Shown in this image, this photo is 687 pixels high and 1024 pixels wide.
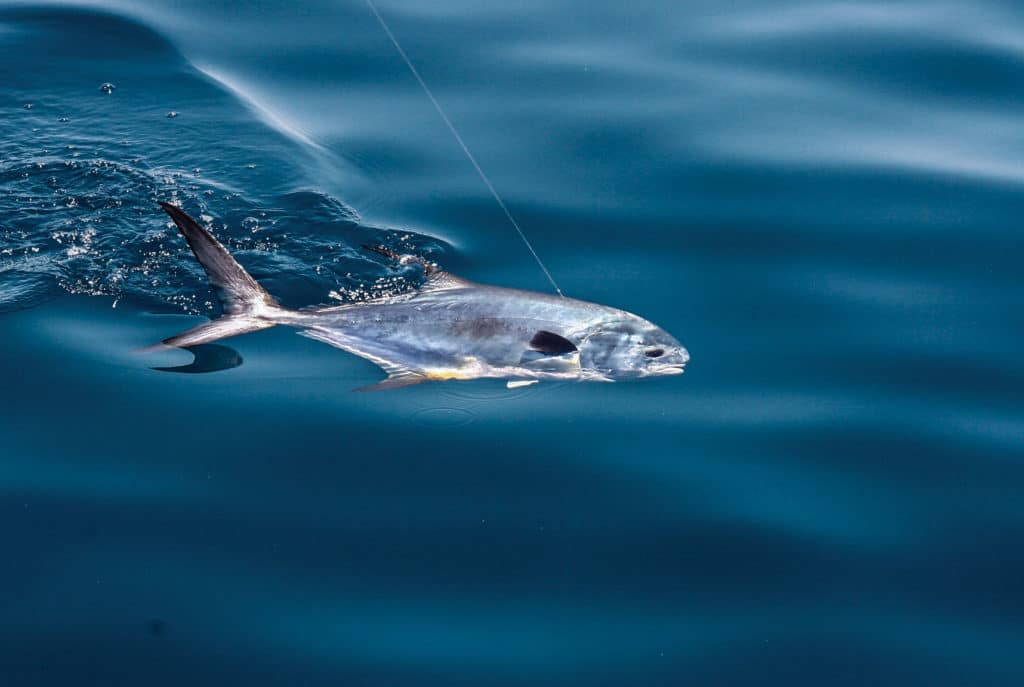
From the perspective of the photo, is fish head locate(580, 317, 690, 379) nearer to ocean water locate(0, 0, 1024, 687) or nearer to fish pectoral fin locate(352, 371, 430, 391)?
ocean water locate(0, 0, 1024, 687)

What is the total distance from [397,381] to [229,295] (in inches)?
38.7

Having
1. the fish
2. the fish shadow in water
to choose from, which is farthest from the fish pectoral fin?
the fish shadow in water

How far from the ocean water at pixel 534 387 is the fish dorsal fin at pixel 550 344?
0.57 ft

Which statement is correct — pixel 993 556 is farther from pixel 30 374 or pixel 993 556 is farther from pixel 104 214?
pixel 104 214

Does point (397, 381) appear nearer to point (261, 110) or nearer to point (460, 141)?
point (460, 141)

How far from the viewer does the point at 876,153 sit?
7.57 metres

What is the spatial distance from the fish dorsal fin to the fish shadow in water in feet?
4.31

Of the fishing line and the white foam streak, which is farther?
the white foam streak

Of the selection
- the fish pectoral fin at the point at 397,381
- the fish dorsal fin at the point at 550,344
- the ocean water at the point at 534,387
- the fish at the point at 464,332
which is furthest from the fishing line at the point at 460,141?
the fish pectoral fin at the point at 397,381

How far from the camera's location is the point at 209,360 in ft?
17.4

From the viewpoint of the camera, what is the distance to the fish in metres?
5.24

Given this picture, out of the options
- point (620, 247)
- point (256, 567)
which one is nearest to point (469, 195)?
point (620, 247)

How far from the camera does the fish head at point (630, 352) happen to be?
17.2 feet

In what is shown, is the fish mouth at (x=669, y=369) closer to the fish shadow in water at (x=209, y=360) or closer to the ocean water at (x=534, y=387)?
the ocean water at (x=534, y=387)
